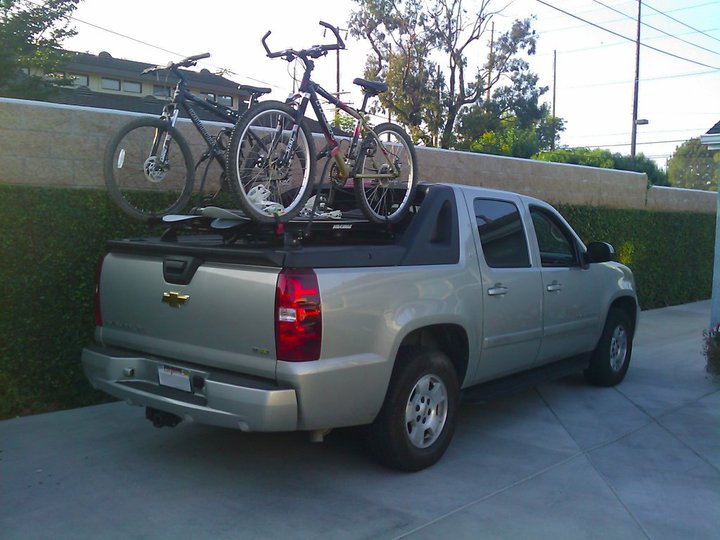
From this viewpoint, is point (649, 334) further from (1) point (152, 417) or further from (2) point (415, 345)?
(1) point (152, 417)

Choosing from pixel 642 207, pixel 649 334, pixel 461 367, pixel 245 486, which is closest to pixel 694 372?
pixel 649 334

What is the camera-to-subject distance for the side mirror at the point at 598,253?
677cm

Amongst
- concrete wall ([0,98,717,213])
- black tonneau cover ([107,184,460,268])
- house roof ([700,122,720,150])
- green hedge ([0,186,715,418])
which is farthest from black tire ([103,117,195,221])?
house roof ([700,122,720,150])

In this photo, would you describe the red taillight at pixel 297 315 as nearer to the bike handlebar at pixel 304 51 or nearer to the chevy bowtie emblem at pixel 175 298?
the chevy bowtie emblem at pixel 175 298

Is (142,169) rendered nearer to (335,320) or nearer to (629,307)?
(335,320)

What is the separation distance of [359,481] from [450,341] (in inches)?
47.0

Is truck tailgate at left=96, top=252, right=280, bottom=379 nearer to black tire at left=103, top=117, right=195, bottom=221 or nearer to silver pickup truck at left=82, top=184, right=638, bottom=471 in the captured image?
silver pickup truck at left=82, top=184, right=638, bottom=471

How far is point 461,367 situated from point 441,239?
94 centimetres

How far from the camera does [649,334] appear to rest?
1118 cm

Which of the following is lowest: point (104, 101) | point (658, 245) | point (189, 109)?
point (658, 245)

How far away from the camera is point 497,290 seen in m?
5.60

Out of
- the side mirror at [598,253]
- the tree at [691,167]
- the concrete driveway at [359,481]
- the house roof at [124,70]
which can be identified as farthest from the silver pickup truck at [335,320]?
the tree at [691,167]

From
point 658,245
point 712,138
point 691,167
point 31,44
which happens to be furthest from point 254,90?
point 691,167

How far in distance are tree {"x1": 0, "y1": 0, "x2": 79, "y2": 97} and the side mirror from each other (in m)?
13.2
